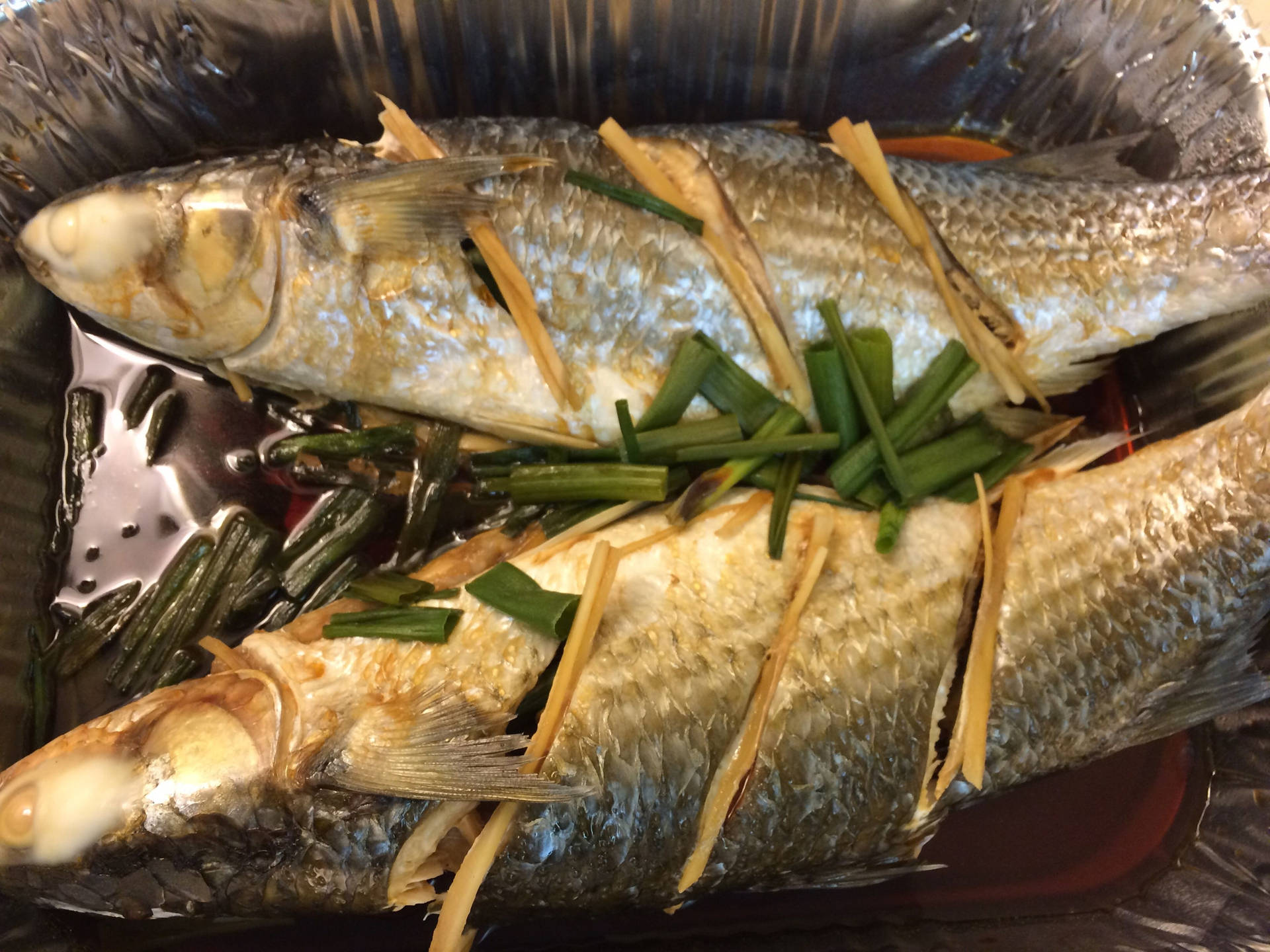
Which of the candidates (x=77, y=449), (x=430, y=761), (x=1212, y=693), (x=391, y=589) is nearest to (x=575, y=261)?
(x=391, y=589)

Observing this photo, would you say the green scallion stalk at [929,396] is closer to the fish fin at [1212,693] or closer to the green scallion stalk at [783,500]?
the green scallion stalk at [783,500]

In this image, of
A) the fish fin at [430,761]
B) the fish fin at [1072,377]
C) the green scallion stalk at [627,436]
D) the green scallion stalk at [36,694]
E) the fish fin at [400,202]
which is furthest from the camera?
the fish fin at [1072,377]

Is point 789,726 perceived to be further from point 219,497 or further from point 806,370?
point 219,497

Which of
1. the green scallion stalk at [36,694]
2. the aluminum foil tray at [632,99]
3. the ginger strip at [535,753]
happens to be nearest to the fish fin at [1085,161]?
the aluminum foil tray at [632,99]

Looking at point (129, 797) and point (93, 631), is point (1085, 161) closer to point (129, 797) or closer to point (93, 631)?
point (129, 797)

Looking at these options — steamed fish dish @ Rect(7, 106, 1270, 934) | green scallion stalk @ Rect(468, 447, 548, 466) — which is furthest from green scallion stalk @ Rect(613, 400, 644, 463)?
green scallion stalk @ Rect(468, 447, 548, 466)

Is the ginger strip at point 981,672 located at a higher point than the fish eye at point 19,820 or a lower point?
higher

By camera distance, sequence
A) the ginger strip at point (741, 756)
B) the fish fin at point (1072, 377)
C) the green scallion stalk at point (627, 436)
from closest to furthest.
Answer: the ginger strip at point (741, 756)
the green scallion stalk at point (627, 436)
the fish fin at point (1072, 377)
